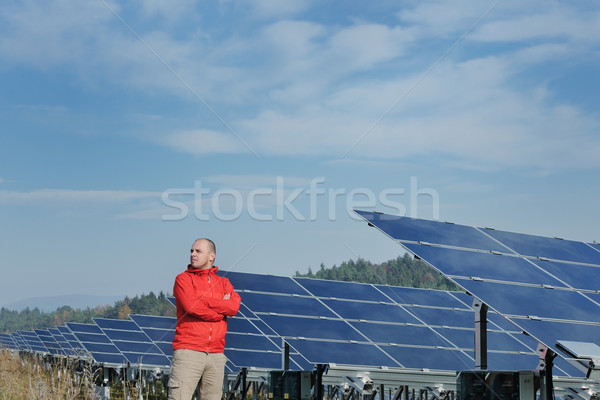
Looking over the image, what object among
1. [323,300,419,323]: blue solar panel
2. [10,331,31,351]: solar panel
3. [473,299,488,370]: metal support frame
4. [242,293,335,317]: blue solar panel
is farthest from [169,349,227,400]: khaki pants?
[10,331,31,351]: solar panel

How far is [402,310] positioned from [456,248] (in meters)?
5.45

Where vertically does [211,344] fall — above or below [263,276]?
below

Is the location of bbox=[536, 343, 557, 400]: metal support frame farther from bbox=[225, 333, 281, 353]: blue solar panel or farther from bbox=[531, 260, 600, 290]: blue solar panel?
bbox=[225, 333, 281, 353]: blue solar panel

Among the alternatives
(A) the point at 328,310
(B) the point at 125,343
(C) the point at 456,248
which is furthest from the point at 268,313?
(B) the point at 125,343

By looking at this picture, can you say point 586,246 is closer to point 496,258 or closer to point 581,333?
point 496,258

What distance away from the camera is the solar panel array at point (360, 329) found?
12.3 meters

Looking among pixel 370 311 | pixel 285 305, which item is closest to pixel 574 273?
pixel 370 311

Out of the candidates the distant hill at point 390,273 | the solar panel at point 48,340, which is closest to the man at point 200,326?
the solar panel at point 48,340

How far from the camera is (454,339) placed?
1330cm

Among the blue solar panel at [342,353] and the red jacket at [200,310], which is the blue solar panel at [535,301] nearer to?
the red jacket at [200,310]

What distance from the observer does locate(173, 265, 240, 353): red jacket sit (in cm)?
780

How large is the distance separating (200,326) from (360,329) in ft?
18.9

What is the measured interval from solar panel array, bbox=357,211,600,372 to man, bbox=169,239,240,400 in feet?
6.62

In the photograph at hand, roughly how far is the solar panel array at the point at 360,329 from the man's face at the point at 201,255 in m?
4.34
